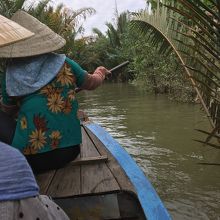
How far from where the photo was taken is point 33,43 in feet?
8.09

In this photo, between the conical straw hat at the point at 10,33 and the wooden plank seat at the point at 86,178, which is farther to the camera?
the wooden plank seat at the point at 86,178

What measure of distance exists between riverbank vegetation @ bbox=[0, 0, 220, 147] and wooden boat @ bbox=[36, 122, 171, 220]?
47 centimetres

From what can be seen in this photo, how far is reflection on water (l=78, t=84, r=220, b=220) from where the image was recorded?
420cm

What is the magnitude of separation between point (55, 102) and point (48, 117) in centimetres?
9

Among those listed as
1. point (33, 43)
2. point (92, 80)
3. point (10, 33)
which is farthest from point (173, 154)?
point (10, 33)

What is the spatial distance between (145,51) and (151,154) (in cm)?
812

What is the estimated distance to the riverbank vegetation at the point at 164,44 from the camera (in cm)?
226

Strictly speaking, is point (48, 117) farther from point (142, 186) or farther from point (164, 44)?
point (164, 44)

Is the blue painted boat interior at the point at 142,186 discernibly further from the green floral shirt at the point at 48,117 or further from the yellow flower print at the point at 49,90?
the yellow flower print at the point at 49,90

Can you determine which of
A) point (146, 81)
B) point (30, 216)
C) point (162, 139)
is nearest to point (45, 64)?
point (30, 216)

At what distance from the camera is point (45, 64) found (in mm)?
2443

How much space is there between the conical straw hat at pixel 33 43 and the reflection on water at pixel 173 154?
2068 mm

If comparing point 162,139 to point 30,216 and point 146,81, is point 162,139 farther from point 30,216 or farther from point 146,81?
point 146,81

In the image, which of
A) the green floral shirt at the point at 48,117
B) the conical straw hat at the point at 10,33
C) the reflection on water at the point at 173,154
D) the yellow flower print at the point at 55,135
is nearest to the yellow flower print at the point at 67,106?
the green floral shirt at the point at 48,117
